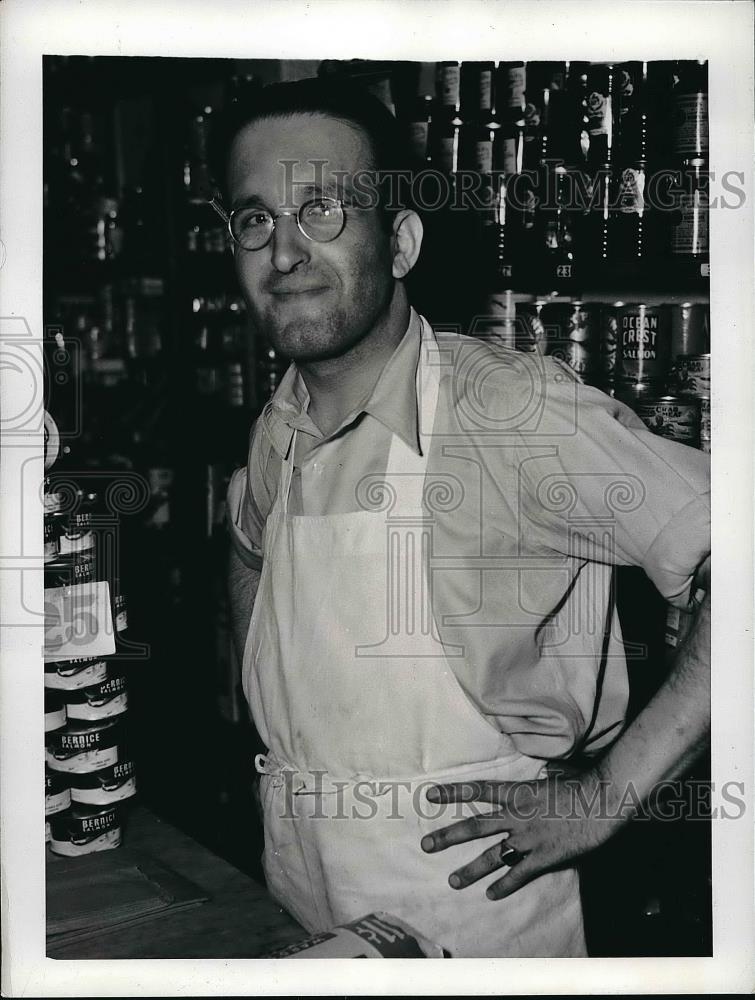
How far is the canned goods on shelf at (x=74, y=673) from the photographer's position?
5.96ft

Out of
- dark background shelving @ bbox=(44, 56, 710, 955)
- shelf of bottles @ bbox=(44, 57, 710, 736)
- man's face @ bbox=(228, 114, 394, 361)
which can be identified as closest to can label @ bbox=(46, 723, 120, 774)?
dark background shelving @ bbox=(44, 56, 710, 955)

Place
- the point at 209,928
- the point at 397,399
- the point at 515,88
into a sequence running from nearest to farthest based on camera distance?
1. the point at 209,928
2. the point at 397,399
3. the point at 515,88

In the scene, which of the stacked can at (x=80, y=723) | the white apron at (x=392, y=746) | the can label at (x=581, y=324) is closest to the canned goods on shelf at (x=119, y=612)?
the stacked can at (x=80, y=723)

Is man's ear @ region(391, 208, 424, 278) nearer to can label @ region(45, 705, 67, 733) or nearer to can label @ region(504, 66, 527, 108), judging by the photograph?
can label @ region(504, 66, 527, 108)

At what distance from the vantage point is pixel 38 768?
175 cm

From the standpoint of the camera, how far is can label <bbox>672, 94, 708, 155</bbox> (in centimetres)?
174

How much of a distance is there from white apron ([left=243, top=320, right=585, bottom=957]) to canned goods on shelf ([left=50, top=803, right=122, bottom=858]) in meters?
0.32

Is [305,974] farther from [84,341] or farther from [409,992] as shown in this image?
[84,341]

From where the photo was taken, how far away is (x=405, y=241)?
69.6 inches

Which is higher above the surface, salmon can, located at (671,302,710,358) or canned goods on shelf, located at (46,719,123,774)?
salmon can, located at (671,302,710,358)

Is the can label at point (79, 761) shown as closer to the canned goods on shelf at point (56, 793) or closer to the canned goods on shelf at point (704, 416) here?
the canned goods on shelf at point (56, 793)

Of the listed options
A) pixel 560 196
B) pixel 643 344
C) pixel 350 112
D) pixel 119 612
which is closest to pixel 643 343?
pixel 643 344

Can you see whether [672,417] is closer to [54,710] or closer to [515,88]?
[515,88]

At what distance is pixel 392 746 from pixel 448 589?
0.84 ft
